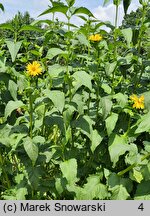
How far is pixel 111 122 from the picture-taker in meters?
2.17

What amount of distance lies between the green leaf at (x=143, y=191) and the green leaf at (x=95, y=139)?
36 cm

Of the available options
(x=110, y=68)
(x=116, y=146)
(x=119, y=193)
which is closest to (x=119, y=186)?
(x=119, y=193)

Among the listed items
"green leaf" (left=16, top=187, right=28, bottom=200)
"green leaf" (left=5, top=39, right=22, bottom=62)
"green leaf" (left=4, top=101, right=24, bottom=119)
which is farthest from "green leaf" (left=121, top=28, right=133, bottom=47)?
"green leaf" (left=16, top=187, right=28, bottom=200)

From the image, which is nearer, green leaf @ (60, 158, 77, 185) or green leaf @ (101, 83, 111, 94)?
green leaf @ (60, 158, 77, 185)

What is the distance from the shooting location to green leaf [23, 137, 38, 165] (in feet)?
6.57

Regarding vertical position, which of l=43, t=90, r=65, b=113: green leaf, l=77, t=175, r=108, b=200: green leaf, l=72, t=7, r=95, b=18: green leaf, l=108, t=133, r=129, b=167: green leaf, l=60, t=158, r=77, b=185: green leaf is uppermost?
l=72, t=7, r=95, b=18: green leaf

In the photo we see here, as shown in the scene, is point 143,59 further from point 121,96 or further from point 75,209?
point 75,209

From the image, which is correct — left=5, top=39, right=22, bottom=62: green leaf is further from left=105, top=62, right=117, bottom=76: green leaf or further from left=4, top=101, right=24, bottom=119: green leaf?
left=105, top=62, right=117, bottom=76: green leaf

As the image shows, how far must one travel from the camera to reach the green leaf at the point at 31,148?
2.00 m

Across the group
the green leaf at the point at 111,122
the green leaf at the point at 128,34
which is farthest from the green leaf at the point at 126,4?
the green leaf at the point at 111,122

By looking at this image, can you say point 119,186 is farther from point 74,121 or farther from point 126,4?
point 126,4

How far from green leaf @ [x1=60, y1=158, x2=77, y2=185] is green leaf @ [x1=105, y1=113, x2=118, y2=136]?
28 centimetres

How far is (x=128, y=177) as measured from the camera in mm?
2355

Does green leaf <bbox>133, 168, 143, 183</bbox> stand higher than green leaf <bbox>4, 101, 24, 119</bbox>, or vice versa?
green leaf <bbox>4, 101, 24, 119</bbox>
